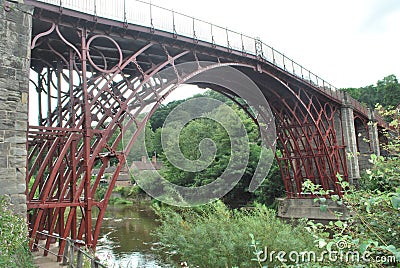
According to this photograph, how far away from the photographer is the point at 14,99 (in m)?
7.02

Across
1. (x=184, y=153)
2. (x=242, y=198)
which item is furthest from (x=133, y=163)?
(x=242, y=198)

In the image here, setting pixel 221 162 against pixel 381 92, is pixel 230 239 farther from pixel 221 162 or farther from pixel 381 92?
pixel 381 92

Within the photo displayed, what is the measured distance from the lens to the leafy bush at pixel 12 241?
5.09m

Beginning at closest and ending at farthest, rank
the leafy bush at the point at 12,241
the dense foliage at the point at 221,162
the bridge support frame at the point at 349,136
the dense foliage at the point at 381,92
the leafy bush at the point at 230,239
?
the leafy bush at the point at 12,241 < the leafy bush at the point at 230,239 < the bridge support frame at the point at 349,136 < the dense foliage at the point at 221,162 < the dense foliage at the point at 381,92

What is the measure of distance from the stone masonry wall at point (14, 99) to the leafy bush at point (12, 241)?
0.71 meters

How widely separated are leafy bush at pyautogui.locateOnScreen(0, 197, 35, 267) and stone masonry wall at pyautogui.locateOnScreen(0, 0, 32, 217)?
71cm

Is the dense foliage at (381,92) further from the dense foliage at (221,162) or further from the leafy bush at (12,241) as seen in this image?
the leafy bush at (12,241)

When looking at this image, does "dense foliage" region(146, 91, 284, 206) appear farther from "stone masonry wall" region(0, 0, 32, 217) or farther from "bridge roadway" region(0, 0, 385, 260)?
"stone masonry wall" region(0, 0, 32, 217)

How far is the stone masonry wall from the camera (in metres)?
6.70

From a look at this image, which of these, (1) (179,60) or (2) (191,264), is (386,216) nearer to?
(2) (191,264)

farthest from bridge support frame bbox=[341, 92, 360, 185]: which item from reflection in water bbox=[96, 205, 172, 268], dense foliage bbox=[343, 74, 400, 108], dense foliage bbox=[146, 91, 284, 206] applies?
dense foliage bbox=[343, 74, 400, 108]

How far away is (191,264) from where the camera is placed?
29.4ft

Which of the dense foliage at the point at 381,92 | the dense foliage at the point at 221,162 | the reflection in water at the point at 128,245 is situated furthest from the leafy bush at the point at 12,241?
the dense foliage at the point at 381,92

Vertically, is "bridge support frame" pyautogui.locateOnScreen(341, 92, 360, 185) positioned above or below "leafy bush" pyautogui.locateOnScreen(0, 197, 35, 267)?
above
